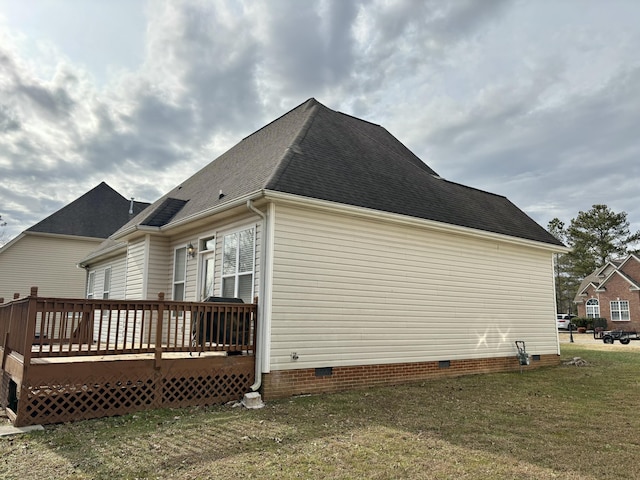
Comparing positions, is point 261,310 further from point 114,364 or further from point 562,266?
point 562,266

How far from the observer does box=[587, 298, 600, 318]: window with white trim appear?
1507 inches

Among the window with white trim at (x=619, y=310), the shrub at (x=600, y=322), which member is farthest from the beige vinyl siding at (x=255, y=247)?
the window with white trim at (x=619, y=310)

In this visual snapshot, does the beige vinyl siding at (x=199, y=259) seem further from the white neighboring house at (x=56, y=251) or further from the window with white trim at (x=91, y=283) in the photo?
the white neighboring house at (x=56, y=251)

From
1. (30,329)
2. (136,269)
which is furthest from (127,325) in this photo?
(136,269)

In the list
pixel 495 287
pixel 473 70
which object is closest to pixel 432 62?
pixel 473 70

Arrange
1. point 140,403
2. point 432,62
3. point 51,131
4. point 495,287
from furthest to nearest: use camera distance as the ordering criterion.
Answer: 1. point 51,131
2. point 432,62
3. point 495,287
4. point 140,403

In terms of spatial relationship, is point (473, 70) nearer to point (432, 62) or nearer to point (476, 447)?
point (432, 62)

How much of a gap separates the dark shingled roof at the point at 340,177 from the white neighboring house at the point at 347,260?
0.16 ft

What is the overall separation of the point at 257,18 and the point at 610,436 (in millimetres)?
10814

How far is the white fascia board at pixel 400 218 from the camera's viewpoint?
721cm

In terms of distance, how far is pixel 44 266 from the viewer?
68.8 feet

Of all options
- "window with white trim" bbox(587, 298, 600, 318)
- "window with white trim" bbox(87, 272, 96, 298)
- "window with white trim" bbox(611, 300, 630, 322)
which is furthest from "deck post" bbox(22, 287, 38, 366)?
"window with white trim" bbox(587, 298, 600, 318)

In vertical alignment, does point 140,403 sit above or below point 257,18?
below

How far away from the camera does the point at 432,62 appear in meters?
12.0
